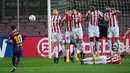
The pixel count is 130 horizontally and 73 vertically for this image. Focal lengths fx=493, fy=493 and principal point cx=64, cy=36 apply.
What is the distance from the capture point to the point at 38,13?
1238 inches

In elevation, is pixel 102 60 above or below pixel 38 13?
below

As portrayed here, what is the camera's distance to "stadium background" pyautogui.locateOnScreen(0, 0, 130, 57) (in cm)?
2722

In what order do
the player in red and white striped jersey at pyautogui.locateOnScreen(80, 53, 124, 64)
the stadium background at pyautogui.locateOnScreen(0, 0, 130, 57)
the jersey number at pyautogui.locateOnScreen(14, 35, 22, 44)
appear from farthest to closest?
the stadium background at pyautogui.locateOnScreen(0, 0, 130, 57) < the player in red and white striped jersey at pyautogui.locateOnScreen(80, 53, 124, 64) < the jersey number at pyautogui.locateOnScreen(14, 35, 22, 44)


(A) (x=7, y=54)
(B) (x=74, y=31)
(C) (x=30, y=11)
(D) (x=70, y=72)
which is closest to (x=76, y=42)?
(B) (x=74, y=31)

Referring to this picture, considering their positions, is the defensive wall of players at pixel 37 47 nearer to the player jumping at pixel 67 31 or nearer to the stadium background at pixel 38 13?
Result: the stadium background at pixel 38 13

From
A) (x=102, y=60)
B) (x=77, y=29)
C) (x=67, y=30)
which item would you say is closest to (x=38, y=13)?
(x=77, y=29)

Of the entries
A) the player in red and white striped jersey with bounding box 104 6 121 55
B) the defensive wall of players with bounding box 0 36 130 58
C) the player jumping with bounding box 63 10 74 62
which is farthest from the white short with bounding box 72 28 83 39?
the defensive wall of players with bounding box 0 36 130 58

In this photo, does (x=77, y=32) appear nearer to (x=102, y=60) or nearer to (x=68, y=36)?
(x=68, y=36)

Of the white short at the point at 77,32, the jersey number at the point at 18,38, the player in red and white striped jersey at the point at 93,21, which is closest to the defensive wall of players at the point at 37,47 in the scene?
the white short at the point at 77,32

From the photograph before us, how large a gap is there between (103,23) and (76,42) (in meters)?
5.47

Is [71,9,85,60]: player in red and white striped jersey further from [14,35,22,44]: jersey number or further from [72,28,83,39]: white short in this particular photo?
[14,35,22,44]: jersey number

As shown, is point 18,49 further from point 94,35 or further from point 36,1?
point 36,1

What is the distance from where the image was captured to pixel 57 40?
2045 cm

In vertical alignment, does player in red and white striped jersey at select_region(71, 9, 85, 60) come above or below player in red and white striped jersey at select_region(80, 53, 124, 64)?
above
